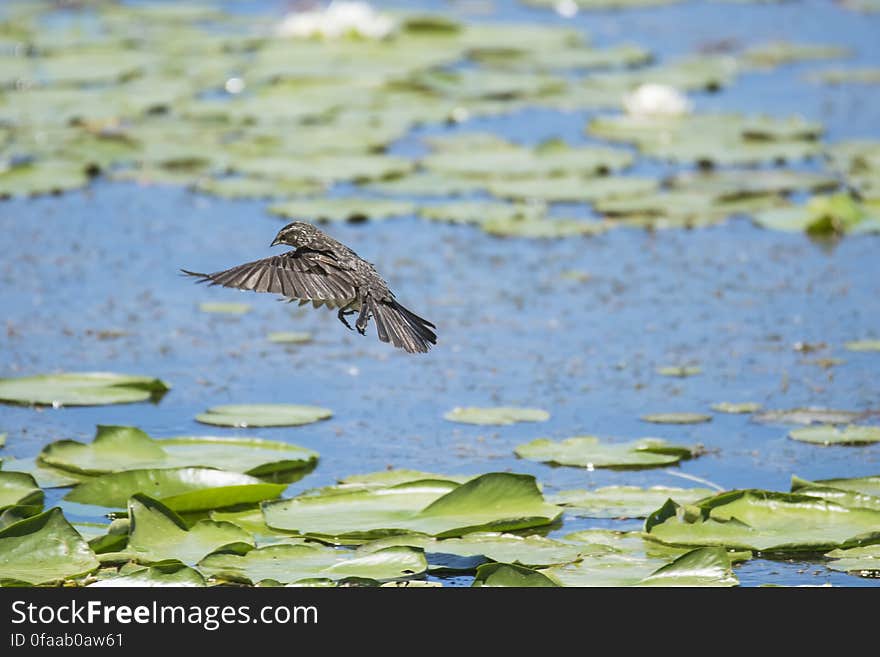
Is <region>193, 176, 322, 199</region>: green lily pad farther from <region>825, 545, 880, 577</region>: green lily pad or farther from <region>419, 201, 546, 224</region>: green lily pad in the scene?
<region>825, 545, 880, 577</region>: green lily pad

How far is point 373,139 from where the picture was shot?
9.73 meters

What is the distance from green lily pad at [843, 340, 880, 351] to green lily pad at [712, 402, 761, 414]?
2.76ft

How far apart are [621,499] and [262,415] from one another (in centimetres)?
150

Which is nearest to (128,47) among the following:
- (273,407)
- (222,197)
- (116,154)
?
(116,154)

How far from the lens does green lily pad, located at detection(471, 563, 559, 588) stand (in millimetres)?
4305

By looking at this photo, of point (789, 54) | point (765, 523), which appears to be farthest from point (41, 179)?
point (789, 54)

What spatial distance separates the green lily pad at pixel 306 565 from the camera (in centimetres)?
444

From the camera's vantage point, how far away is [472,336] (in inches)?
278

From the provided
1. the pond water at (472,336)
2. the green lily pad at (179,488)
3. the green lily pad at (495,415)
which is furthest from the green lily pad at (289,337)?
the green lily pad at (179,488)

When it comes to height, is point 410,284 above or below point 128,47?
below

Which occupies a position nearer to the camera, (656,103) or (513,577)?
(513,577)

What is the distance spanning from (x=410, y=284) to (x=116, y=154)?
2.81m

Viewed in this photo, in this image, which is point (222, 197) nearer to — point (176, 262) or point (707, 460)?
point (176, 262)

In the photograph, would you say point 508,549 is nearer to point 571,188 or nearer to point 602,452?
point 602,452
